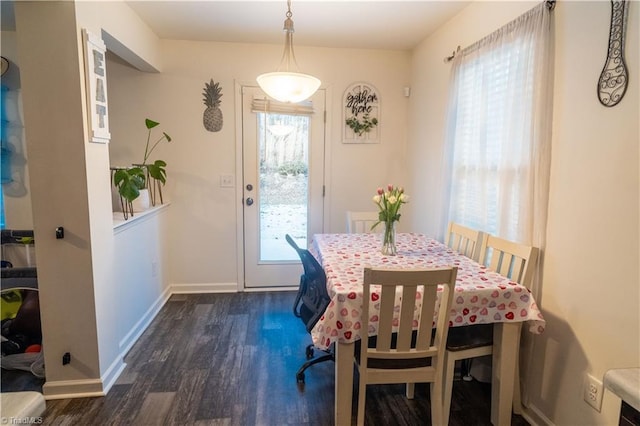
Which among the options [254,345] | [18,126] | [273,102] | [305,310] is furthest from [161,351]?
[273,102]

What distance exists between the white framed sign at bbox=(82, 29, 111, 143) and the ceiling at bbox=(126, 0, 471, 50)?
30.8 inches

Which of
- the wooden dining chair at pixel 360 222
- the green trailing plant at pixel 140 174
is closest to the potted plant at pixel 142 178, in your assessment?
the green trailing plant at pixel 140 174

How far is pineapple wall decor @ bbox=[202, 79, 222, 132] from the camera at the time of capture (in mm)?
3559

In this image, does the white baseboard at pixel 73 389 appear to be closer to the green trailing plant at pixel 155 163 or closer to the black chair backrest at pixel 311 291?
the black chair backrest at pixel 311 291

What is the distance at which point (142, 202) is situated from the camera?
307 centimetres

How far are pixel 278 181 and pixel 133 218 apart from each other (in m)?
1.45

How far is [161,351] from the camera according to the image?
2.64m

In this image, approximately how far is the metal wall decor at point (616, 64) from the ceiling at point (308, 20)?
131cm

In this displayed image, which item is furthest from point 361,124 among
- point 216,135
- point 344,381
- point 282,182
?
point 344,381

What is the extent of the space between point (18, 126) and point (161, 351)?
212 cm

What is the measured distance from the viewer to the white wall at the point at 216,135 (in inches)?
138

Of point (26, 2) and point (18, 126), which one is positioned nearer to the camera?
point (26, 2)

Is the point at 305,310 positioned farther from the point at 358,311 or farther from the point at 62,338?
the point at 62,338

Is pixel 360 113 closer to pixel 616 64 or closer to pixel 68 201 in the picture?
pixel 616 64
